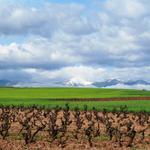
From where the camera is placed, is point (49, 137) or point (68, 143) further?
point (49, 137)

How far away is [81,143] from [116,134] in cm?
238

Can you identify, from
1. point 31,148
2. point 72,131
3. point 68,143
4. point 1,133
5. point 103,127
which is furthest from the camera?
point 103,127

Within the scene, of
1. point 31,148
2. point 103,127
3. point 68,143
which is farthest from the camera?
point 103,127

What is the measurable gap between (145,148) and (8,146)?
718cm

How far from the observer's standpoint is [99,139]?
91.3 ft

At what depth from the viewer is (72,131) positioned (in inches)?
1244

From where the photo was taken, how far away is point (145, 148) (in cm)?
2492

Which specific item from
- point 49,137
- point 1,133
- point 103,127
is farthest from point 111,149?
point 103,127

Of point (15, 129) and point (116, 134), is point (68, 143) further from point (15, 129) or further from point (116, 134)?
point (15, 129)

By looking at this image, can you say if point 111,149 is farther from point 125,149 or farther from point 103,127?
point 103,127

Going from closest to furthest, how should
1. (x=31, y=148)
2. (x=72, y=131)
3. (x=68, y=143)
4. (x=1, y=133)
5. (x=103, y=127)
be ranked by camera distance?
1. (x=31, y=148)
2. (x=68, y=143)
3. (x=1, y=133)
4. (x=72, y=131)
5. (x=103, y=127)

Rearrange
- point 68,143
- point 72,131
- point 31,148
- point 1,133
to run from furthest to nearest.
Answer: point 72,131 → point 1,133 → point 68,143 → point 31,148

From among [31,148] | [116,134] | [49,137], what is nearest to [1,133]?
[49,137]

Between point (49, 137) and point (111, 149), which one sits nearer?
point (111, 149)
